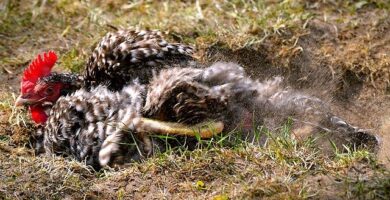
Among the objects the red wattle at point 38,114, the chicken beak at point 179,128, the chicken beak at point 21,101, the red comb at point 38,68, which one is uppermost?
the red comb at point 38,68

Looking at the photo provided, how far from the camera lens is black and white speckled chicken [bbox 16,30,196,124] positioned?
506 cm

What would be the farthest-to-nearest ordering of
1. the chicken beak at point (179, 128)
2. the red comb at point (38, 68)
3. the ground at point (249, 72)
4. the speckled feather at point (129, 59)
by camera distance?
the red comb at point (38, 68), the speckled feather at point (129, 59), the chicken beak at point (179, 128), the ground at point (249, 72)

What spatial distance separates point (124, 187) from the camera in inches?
168

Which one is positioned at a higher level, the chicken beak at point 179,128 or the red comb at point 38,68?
the red comb at point 38,68

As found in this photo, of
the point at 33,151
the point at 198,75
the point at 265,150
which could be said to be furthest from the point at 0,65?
the point at 265,150

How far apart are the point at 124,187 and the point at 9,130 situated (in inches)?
53.8

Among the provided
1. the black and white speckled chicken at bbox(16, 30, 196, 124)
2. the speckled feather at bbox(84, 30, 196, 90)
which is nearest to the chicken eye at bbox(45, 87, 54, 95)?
the black and white speckled chicken at bbox(16, 30, 196, 124)

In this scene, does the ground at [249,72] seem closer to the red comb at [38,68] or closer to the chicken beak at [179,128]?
the chicken beak at [179,128]

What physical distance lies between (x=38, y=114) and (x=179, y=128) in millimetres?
1229

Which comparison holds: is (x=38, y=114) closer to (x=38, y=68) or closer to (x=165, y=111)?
(x=38, y=68)

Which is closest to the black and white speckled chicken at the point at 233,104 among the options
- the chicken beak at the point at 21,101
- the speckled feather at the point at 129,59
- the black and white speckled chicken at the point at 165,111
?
the black and white speckled chicken at the point at 165,111

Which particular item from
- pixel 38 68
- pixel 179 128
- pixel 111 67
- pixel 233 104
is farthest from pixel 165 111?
pixel 38 68

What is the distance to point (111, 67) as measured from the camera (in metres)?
5.06

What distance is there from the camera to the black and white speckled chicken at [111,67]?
5.06m
